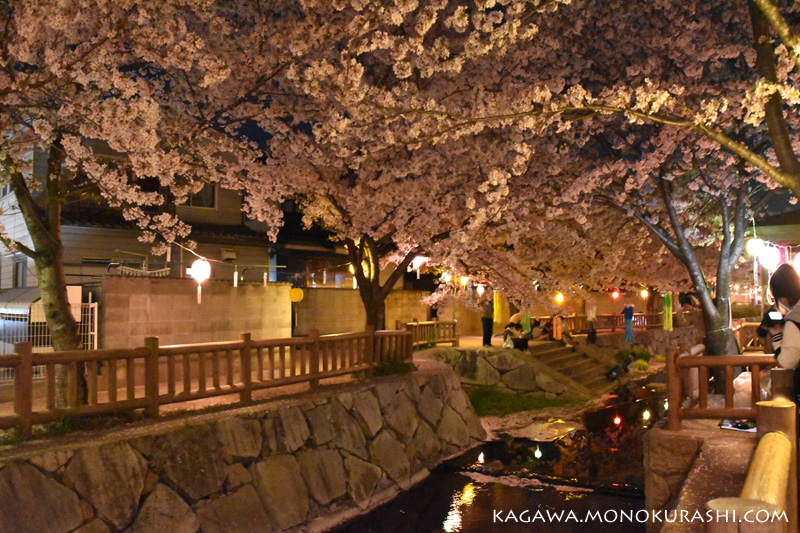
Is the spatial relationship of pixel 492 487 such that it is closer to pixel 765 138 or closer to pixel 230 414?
pixel 230 414

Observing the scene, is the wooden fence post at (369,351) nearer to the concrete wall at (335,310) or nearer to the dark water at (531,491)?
the dark water at (531,491)

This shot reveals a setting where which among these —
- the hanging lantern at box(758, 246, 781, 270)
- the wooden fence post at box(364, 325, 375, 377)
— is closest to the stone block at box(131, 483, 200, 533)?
the wooden fence post at box(364, 325, 375, 377)

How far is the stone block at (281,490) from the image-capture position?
30.8 feet

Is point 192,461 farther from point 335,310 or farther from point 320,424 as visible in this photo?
point 335,310

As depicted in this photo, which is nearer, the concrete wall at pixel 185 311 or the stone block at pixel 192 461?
the stone block at pixel 192 461

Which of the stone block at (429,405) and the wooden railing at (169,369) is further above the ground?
the wooden railing at (169,369)

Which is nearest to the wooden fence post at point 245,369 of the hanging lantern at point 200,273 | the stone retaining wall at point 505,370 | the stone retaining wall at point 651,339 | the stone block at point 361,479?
the stone block at point 361,479

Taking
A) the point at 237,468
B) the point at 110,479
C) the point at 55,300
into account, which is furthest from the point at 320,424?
the point at 55,300

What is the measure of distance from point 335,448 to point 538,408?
10570 mm

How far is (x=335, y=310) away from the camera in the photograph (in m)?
25.5

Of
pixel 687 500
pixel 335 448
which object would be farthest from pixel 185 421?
pixel 687 500

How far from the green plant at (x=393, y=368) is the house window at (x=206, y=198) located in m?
11.7

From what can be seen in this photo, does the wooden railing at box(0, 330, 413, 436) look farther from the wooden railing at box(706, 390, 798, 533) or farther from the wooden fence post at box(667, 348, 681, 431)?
the wooden railing at box(706, 390, 798, 533)

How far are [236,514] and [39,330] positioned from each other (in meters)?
7.01
